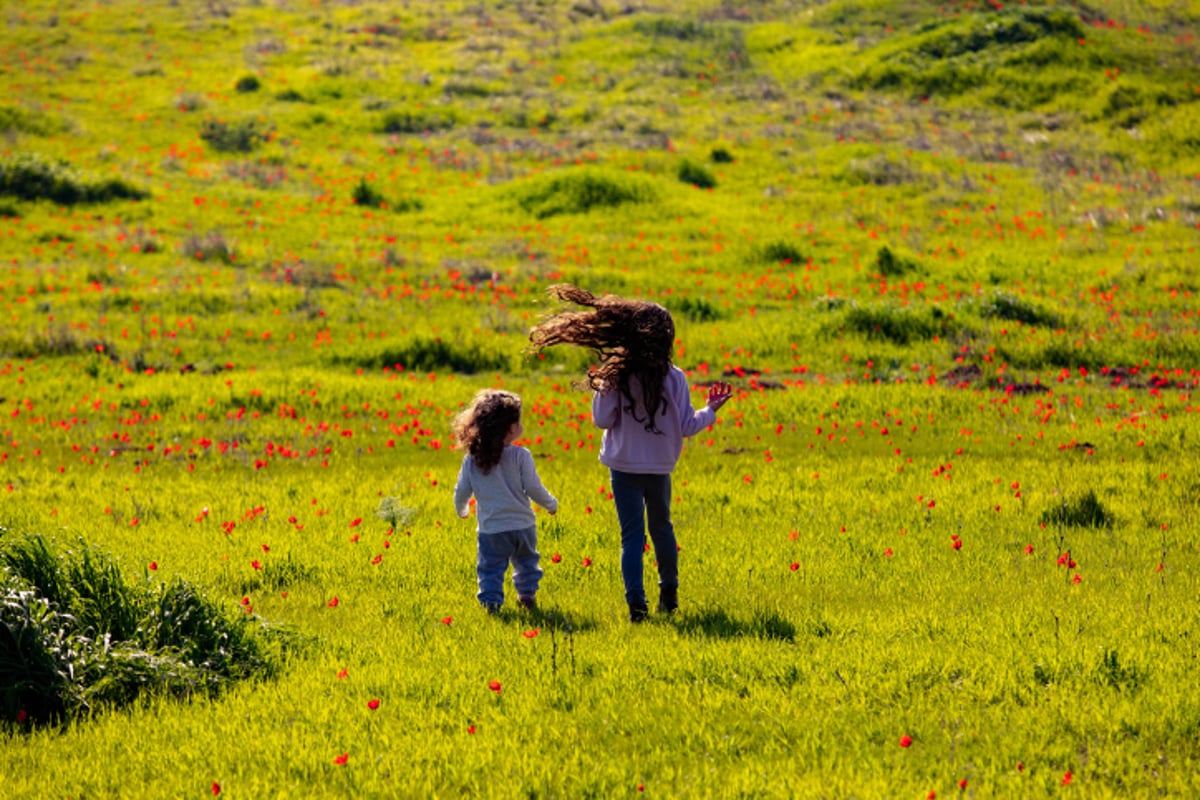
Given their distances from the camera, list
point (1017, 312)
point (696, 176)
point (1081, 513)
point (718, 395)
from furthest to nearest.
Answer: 1. point (696, 176)
2. point (1017, 312)
3. point (1081, 513)
4. point (718, 395)

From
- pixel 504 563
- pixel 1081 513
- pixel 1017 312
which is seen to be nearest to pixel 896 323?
pixel 1017 312

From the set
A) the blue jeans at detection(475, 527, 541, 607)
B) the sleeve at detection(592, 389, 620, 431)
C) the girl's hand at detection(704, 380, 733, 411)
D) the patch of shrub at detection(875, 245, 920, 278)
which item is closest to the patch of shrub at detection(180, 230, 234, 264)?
the patch of shrub at detection(875, 245, 920, 278)

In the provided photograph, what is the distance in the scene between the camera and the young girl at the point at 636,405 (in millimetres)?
7410

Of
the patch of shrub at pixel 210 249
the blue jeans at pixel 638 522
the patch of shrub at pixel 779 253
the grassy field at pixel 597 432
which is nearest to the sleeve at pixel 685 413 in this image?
the blue jeans at pixel 638 522

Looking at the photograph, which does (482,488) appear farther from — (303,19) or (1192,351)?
(303,19)

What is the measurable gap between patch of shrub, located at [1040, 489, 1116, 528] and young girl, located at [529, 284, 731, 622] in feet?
13.7

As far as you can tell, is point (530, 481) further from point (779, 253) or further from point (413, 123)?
point (413, 123)

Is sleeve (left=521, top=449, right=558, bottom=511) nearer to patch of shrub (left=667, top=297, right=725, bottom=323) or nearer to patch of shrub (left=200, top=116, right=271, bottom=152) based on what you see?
patch of shrub (left=667, top=297, right=725, bottom=323)

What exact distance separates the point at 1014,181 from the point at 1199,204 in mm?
5037

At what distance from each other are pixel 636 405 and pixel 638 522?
32.2 inches

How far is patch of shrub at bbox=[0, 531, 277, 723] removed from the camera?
589 cm

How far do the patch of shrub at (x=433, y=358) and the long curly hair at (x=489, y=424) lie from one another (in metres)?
11.0

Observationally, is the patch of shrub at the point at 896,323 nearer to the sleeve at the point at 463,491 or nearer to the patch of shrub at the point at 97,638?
the sleeve at the point at 463,491

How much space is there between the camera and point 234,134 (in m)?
37.6
